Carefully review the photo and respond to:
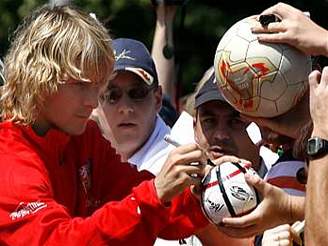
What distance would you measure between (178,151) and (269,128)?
1.51 ft

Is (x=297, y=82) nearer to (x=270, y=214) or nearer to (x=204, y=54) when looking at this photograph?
(x=270, y=214)

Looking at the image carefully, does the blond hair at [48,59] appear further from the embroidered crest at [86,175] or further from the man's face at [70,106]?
the embroidered crest at [86,175]

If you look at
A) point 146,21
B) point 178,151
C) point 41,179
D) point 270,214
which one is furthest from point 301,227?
point 146,21

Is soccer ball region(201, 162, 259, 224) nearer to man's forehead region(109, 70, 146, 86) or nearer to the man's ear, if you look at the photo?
man's forehead region(109, 70, 146, 86)

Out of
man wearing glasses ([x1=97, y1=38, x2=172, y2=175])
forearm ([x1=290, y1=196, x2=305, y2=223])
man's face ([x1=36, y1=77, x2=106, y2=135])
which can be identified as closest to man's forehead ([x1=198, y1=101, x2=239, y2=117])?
man wearing glasses ([x1=97, y1=38, x2=172, y2=175])

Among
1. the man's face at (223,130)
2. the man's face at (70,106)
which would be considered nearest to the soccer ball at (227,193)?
the man's face at (70,106)

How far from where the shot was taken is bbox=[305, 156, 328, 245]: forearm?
15.9 ft

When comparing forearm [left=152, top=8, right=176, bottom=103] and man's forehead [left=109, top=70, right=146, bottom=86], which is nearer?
man's forehead [left=109, top=70, right=146, bottom=86]

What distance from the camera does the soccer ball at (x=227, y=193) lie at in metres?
5.33

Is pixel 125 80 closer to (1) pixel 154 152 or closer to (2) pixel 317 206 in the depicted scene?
(1) pixel 154 152

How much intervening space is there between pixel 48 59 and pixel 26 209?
63 centimetres

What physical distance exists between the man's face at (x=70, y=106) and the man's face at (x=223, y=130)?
41.6 inches

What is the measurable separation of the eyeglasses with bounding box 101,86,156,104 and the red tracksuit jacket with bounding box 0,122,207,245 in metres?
1.53

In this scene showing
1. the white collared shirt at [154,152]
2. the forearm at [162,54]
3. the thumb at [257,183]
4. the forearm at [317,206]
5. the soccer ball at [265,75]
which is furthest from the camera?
the forearm at [162,54]
